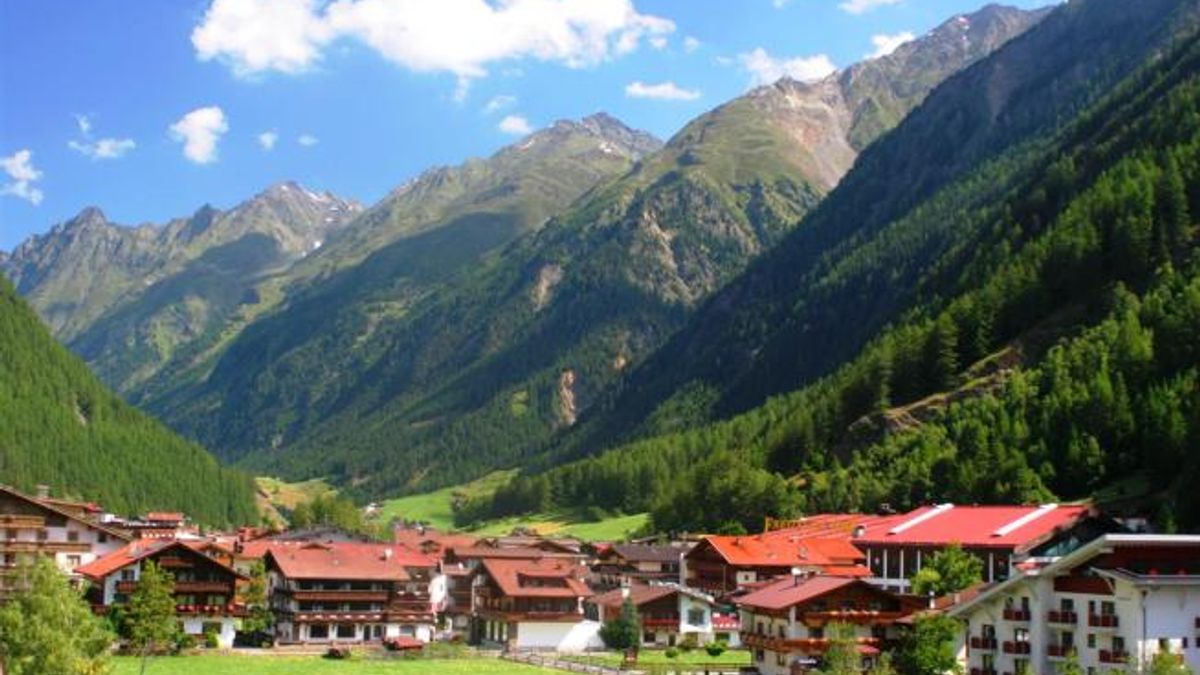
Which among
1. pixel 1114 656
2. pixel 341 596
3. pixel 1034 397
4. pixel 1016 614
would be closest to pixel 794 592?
pixel 1016 614

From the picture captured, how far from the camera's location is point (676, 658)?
103812 millimetres

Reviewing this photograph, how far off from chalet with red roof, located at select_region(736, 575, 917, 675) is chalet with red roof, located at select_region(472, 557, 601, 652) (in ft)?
113

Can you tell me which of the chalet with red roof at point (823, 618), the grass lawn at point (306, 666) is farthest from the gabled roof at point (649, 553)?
the chalet with red roof at point (823, 618)

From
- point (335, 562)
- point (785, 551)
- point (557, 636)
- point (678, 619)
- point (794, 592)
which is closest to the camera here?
point (794, 592)

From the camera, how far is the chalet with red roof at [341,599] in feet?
380

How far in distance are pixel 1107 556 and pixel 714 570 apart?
64.2 metres

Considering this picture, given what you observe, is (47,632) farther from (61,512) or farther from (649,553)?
(649,553)

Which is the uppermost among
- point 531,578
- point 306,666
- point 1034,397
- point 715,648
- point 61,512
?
point 1034,397

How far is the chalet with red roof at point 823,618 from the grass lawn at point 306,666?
52.6 ft

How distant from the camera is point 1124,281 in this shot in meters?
172

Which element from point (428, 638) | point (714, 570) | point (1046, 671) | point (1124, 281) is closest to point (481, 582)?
point (428, 638)

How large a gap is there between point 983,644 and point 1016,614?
10.6ft

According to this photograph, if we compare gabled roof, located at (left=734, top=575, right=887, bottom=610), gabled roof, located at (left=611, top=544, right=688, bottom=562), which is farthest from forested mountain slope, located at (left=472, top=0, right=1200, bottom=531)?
gabled roof, located at (left=734, top=575, right=887, bottom=610)

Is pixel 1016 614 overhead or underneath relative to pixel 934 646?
overhead
